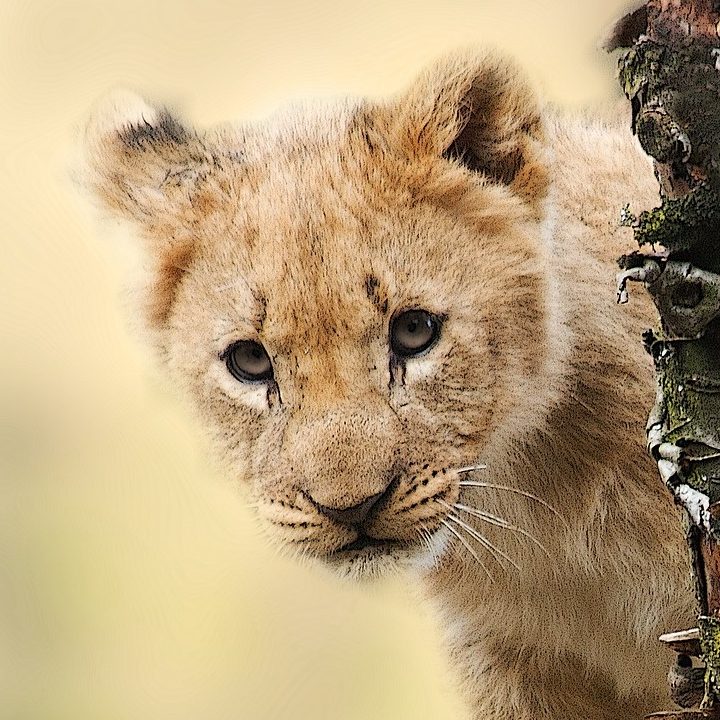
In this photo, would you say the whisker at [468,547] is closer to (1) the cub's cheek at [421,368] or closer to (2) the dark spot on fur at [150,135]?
(1) the cub's cheek at [421,368]

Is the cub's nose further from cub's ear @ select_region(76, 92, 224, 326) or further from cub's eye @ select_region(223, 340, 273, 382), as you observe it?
cub's ear @ select_region(76, 92, 224, 326)

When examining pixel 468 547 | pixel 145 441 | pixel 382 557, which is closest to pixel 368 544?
pixel 382 557

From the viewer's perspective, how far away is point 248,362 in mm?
1140

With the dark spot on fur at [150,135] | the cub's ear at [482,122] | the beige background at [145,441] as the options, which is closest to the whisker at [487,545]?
the beige background at [145,441]

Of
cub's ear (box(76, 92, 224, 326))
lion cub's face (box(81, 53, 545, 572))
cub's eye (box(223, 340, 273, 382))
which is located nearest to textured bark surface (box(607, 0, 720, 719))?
lion cub's face (box(81, 53, 545, 572))

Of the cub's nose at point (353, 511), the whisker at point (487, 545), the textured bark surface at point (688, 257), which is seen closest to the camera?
the textured bark surface at point (688, 257)

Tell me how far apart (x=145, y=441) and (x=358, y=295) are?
0.34 m

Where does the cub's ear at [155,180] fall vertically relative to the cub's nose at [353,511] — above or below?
above

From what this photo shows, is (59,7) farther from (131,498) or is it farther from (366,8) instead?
(131,498)

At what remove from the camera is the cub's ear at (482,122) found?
1.13 meters

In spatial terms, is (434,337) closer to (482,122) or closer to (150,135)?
(482,122)

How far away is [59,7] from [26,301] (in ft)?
1.19

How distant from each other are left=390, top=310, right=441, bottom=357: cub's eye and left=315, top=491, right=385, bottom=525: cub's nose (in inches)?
6.1

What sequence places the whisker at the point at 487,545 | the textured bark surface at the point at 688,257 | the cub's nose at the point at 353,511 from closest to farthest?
the textured bark surface at the point at 688,257
the cub's nose at the point at 353,511
the whisker at the point at 487,545
